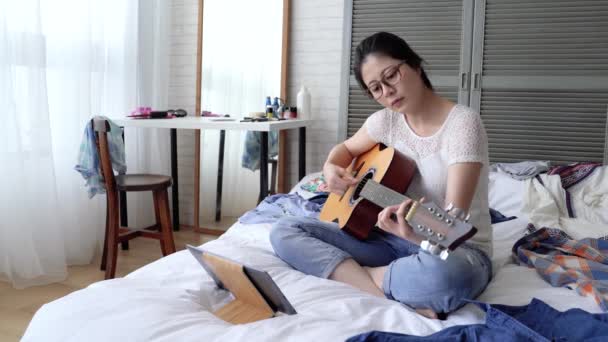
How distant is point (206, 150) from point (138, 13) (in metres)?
0.87

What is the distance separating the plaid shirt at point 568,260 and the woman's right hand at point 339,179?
0.52 m

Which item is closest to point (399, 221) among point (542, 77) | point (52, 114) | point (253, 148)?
point (542, 77)

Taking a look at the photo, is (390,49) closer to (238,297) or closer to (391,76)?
(391,76)

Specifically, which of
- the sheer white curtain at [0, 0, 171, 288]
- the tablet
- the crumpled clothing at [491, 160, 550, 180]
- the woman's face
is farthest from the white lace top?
the sheer white curtain at [0, 0, 171, 288]

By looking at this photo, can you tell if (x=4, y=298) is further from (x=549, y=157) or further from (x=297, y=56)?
(x=549, y=157)

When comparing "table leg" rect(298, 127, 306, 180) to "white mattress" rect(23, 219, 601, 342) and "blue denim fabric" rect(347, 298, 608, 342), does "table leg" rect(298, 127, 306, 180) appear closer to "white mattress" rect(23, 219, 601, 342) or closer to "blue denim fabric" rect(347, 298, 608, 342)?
"white mattress" rect(23, 219, 601, 342)

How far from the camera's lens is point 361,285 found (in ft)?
4.62

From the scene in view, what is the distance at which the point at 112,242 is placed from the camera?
8.21 ft

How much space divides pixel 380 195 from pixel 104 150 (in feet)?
4.72

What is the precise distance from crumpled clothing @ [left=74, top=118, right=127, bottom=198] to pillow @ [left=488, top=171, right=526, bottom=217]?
1.70 meters

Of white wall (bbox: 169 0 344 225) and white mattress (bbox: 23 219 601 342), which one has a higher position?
white wall (bbox: 169 0 344 225)

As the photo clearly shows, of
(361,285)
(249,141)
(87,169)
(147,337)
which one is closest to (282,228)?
(361,285)

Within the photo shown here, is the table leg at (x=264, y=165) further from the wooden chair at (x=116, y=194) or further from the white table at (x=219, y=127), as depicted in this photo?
the wooden chair at (x=116, y=194)

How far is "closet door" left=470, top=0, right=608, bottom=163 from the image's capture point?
2.71 metres
